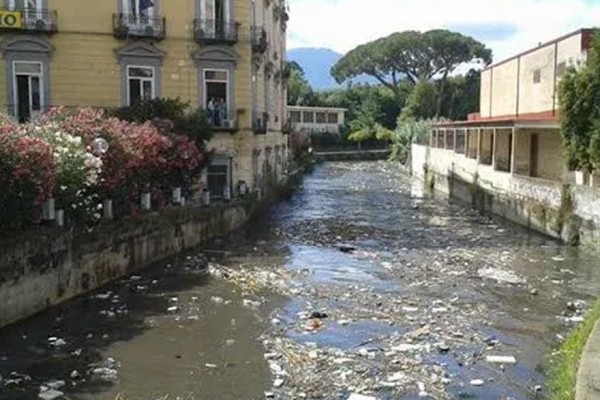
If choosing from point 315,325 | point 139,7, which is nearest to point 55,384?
point 315,325

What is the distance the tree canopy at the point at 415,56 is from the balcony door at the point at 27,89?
54.0m

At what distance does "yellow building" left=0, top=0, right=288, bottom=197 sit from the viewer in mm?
24672

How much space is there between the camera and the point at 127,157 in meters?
17.3

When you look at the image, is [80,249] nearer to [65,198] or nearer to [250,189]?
[65,198]

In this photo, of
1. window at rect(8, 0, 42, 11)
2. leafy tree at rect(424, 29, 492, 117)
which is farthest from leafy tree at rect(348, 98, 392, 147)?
window at rect(8, 0, 42, 11)

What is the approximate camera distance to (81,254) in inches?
581

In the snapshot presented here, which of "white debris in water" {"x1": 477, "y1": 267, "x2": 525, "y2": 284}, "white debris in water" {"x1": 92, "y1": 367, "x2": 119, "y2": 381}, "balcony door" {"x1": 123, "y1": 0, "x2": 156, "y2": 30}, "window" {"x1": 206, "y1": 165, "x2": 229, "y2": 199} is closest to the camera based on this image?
"white debris in water" {"x1": 92, "y1": 367, "x2": 119, "y2": 381}

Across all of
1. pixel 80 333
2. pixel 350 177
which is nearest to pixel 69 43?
pixel 80 333

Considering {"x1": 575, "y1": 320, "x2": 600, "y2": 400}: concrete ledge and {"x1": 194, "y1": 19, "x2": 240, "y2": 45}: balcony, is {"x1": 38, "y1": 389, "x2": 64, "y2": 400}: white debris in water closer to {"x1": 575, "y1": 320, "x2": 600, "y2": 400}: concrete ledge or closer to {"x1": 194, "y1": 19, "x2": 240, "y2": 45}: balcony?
{"x1": 575, "y1": 320, "x2": 600, "y2": 400}: concrete ledge

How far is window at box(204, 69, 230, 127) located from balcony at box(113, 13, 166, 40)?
6.88 feet

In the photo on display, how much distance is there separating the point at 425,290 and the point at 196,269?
5.49 metres

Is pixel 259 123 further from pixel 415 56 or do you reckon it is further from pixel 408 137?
pixel 415 56

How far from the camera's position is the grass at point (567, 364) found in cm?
843

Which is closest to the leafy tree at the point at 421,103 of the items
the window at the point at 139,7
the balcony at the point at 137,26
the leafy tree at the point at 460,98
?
the leafy tree at the point at 460,98
